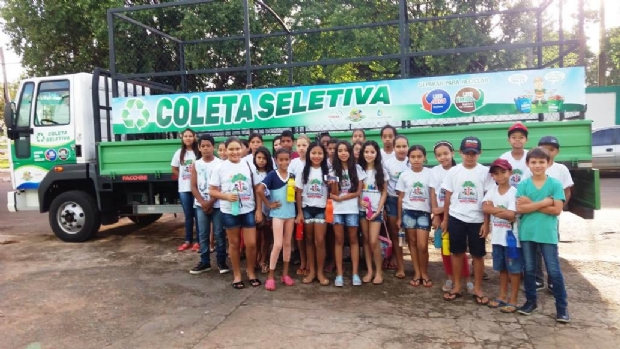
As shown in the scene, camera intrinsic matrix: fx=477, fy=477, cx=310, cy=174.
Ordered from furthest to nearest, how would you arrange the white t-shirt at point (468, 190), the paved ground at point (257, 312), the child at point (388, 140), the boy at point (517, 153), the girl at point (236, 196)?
the child at point (388, 140)
the girl at point (236, 196)
the boy at point (517, 153)
the white t-shirt at point (468, 190)
the paved ground at point (257, 312)

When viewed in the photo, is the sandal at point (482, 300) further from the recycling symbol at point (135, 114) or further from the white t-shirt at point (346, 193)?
the recycling symbol at point (135, 114)

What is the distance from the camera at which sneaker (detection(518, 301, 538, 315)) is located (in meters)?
3.79

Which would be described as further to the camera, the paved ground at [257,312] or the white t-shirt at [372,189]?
the white t-shirt at [372,189]

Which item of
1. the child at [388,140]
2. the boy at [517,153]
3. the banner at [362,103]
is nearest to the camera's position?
the boy at [517,153]

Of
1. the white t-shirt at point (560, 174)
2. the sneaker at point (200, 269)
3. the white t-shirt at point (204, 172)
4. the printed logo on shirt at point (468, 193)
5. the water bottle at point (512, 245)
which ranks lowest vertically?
the sneaker at point (200, 269)

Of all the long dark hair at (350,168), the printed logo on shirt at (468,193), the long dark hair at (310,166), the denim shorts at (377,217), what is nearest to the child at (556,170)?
the printed logo on shirt at (468,193)

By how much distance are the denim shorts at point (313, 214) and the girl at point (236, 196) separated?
45 centimetres

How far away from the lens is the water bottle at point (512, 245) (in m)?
3.80

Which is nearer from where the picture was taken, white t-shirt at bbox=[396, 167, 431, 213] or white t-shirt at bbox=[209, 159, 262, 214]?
white t-shirt at bbox=[396, 167, 431, 213]

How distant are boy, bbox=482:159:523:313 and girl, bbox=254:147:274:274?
6.71 feet

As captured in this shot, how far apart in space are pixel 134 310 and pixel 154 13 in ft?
28.7

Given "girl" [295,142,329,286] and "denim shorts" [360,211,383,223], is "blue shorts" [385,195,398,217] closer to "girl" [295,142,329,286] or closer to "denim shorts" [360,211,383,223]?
"denim shorts" [360,211,383,223]

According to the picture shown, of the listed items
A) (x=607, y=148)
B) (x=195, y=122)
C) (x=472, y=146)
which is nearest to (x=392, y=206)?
(x=472, y=146)

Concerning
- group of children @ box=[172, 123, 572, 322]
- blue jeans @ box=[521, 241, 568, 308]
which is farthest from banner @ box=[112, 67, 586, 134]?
blue jeans @ box=[521, 241, 568, 308]
